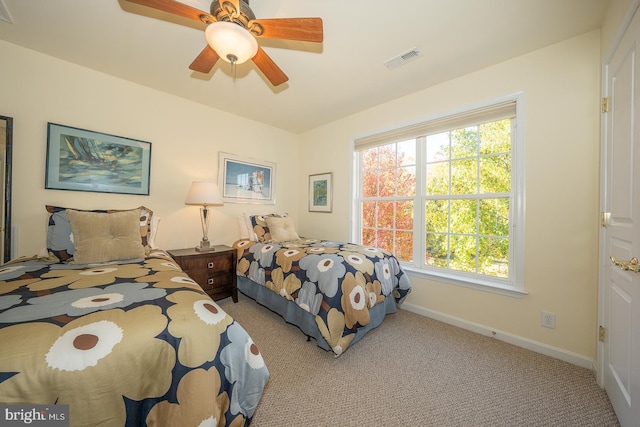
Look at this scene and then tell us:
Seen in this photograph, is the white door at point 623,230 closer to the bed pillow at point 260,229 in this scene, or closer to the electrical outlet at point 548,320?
the electrical outlet at point 548,320

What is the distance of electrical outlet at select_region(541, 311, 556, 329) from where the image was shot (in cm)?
190

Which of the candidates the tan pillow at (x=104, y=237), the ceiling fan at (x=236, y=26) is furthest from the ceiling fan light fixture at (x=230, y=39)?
the tan pillow at (x=104, y=237)

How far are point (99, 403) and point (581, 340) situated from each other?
2.95m

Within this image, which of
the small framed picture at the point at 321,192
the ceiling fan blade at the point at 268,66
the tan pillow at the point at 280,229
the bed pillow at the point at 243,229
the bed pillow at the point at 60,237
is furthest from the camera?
the small framed picture at the point at 321,192

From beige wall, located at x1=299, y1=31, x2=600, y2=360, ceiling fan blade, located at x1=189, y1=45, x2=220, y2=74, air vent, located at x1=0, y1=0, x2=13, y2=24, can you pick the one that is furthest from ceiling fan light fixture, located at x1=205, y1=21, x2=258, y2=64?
beige wall, located at x1=299, y1=31, x2=600, y2=360

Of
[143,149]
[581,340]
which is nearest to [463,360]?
[581,340]

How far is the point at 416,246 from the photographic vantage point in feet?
9.09

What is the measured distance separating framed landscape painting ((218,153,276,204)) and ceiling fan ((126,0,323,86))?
6.82ft

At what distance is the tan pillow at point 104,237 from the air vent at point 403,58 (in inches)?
107

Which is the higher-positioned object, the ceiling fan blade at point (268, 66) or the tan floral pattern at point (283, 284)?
the ceiling fan blade at point (268, 66)

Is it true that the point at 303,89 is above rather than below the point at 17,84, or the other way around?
above

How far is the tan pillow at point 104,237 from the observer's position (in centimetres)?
173

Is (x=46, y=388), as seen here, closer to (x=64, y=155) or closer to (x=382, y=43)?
(x=64, y=155)

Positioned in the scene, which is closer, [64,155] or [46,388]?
[46,388]
